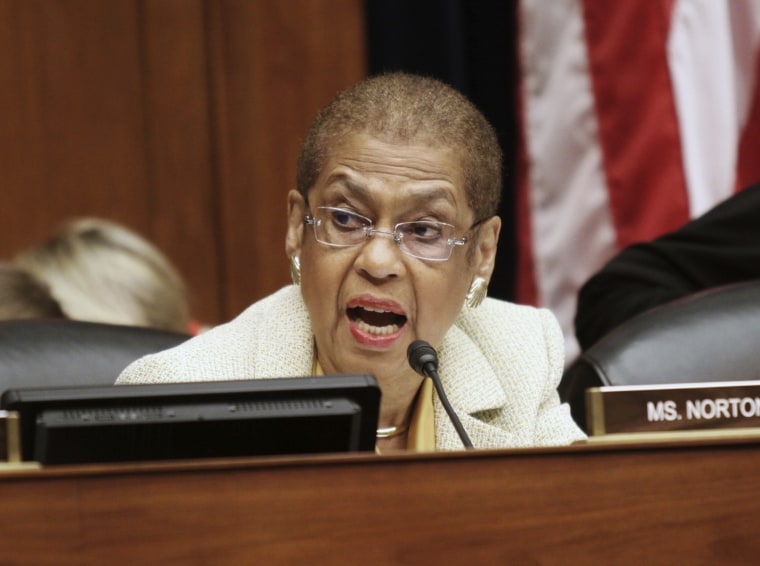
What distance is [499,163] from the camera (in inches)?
78.6

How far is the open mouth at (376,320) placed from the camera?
184 centimetres

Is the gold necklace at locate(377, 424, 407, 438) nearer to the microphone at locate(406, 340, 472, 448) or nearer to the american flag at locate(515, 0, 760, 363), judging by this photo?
the microphone at locate(406, 340, 472, 448)

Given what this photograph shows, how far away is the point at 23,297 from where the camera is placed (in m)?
2.53

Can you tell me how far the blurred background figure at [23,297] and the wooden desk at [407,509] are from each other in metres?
1.46

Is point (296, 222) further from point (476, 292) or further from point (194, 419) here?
point (194, 419)

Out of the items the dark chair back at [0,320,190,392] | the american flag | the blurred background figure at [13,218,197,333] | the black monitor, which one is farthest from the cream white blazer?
the american flag

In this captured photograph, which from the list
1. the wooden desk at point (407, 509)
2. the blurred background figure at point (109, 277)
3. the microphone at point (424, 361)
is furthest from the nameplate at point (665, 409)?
the blurred background figure at point (109, 277)

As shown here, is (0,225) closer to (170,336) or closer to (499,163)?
(170,336)

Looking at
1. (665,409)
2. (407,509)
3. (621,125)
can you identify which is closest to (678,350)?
(665,409)

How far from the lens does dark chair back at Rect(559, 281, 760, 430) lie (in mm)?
2195

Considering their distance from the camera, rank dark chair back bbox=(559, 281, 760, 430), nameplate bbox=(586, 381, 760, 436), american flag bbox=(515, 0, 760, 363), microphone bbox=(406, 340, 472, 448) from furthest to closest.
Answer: american flag bbox=(515, 0, 760, 363)
dark chair back bbox=(559, 281, 760, 430)
microphone bbox=(406, 340, 472, 448)
nameplate bbox=(586, 381, 760, 436)

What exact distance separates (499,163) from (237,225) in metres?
1.77

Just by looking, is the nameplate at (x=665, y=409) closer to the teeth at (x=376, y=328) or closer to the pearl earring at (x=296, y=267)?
the teeth at (x=376, y=328)

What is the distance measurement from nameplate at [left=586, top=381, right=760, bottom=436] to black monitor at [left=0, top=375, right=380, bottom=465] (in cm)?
24
